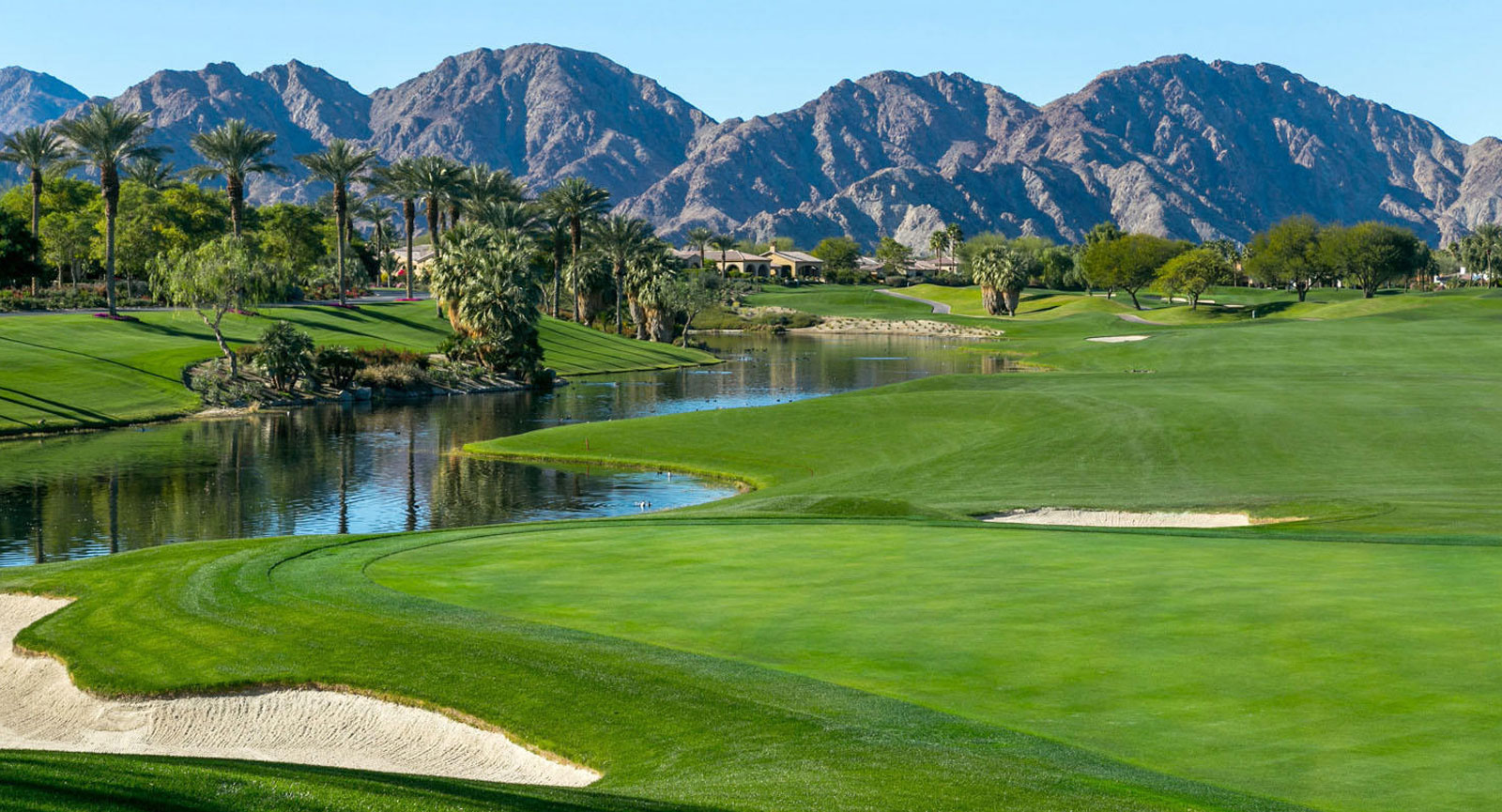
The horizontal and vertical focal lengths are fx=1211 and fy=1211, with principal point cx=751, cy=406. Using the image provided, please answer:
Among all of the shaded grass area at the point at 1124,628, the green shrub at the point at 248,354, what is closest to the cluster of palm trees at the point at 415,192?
the green shrub at the point at 248,354

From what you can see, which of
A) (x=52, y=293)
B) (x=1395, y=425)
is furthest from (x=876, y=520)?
(x=52, y=293)

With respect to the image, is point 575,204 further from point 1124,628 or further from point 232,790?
point 232,790

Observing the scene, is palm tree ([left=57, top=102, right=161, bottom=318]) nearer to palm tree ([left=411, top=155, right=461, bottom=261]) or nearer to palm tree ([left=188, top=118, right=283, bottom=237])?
palm tree ([left=188, top=118, right=283, bottom=237])

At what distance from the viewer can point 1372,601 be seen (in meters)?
16.9

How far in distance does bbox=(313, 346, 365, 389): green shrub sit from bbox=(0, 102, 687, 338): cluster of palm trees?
47.6ft

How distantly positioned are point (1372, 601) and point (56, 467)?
176 feet

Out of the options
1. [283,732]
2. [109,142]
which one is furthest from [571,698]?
[109,142]

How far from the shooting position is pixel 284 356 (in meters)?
82.5

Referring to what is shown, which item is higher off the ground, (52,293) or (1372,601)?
(52,293)

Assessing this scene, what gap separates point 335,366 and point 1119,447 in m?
57.4

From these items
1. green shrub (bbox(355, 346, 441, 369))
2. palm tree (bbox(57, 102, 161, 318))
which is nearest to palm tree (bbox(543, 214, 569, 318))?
green shrub (bbox(355, 346, 441, 369))

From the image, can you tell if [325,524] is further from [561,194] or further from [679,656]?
[561,194]

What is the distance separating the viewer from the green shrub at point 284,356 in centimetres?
8212

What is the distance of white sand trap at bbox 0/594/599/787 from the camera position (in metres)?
13.6
